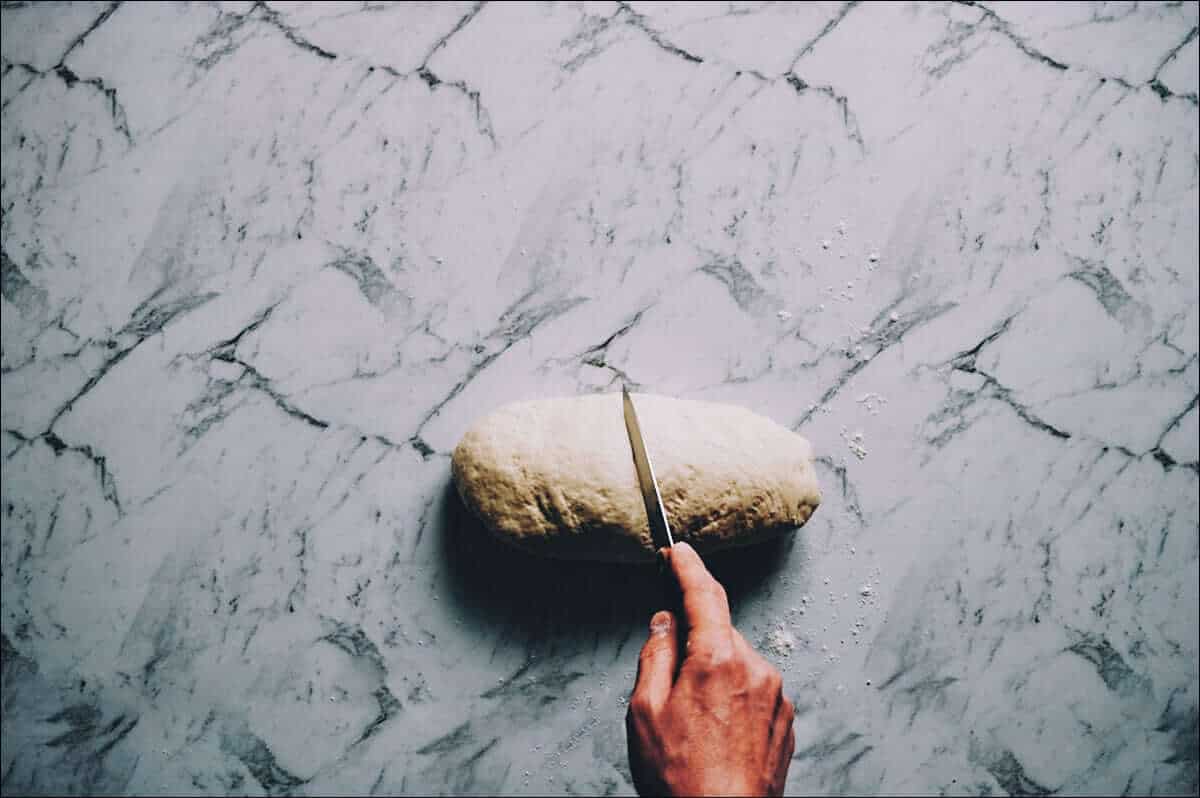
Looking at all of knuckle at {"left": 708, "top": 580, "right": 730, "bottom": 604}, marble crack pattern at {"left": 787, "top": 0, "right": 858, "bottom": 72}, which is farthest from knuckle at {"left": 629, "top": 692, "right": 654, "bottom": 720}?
marble crack pattern at {"left": 787, "top": 0, "right": 858, "bottom": 72}

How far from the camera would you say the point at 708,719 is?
0.74m

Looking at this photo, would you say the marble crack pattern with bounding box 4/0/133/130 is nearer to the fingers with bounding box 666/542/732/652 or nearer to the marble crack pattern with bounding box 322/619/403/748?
the marble crack pattern with bounding box 322/619/403/748

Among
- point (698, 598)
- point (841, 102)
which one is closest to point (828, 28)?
point (841, 102)

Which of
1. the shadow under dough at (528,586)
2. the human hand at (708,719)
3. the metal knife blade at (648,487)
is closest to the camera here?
the human hand at (708,719)

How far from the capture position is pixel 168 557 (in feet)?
3.30

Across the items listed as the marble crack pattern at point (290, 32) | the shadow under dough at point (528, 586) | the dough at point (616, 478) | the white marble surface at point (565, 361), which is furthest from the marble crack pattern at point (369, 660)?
the marble crack pattern at point (290, 32)

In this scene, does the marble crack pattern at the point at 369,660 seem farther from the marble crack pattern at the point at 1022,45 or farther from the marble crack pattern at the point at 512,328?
the marble crack pattern at the point at 1022,45

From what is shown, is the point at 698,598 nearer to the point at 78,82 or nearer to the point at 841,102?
the point at 841,102

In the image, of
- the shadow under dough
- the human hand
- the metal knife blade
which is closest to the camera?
the human hand

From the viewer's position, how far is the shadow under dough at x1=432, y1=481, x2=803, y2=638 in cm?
100

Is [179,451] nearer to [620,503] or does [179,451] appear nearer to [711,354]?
[620,503]

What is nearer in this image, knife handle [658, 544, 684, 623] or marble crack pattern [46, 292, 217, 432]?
knife handle [658, 544, 684, 623]

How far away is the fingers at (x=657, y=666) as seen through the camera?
0.76m

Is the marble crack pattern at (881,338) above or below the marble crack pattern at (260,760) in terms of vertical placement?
above
